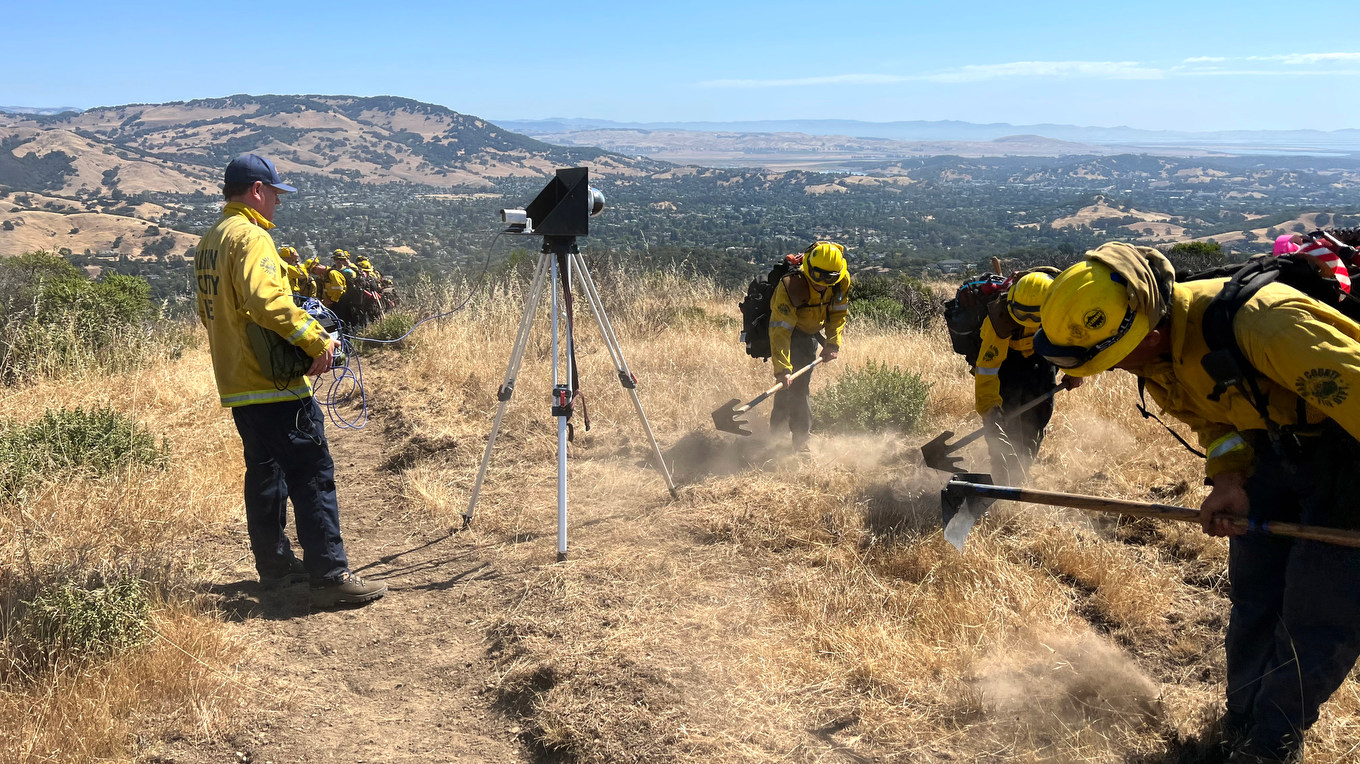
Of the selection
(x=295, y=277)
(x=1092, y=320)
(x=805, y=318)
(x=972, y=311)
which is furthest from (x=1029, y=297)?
(x=295, y=277)

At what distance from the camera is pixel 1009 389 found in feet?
17.0

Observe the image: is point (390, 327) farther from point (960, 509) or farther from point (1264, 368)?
point (1264, 368)

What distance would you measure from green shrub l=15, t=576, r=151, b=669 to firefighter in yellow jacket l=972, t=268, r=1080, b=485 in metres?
4.83

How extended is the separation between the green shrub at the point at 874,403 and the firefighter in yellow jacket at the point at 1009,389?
51.9 inches

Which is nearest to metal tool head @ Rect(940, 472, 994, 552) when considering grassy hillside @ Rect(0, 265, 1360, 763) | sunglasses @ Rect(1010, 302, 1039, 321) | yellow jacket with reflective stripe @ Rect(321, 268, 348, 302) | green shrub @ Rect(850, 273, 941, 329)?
grassy hillside @ Rect(0, 265, 1360, 763)

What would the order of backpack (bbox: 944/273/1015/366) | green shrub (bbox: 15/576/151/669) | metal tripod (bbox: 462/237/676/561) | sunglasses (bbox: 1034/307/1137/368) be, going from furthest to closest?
1. backpack (bbox: 944/273/1015/366)
2. metal tripod (bbox: 462/237/676/561)
3. green shrub (bbox: 15/576/151/669)
4. sunglasses (bbox: 1034/307/1137/368)

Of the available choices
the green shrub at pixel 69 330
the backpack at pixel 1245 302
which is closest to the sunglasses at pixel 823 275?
the backpack at pixel 1245 302

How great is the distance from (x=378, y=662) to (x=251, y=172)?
2613 mm

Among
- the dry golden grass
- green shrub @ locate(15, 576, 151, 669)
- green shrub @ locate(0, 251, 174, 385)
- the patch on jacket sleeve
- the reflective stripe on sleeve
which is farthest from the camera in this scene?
green shrub @ locate(0, 251, 174, 385)

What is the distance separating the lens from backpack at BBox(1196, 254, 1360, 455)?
2395 mm

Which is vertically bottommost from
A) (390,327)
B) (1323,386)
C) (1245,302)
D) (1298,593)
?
(1298,593)

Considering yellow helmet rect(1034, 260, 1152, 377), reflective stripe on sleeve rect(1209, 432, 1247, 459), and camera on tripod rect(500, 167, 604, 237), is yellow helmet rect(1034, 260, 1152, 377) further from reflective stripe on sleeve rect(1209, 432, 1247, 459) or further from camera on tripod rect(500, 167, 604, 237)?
camera on tripod rect(500, 167, 604, 237)

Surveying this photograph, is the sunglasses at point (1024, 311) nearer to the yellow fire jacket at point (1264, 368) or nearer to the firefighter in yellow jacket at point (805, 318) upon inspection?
the yellow fire jacket at point (1264, 368)

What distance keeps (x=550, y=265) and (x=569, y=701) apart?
105 inches
